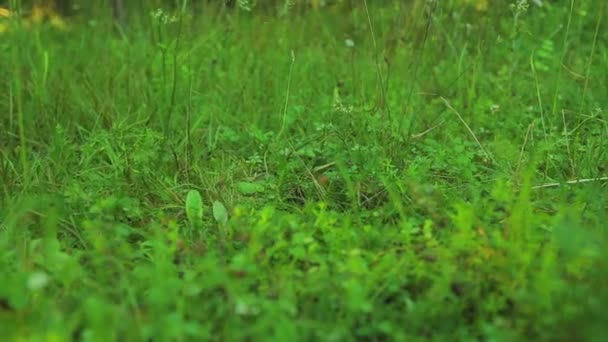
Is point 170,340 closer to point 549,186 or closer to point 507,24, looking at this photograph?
point 549,186

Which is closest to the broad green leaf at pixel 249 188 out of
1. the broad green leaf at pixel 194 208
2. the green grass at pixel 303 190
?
the green grass at pixel 303 190

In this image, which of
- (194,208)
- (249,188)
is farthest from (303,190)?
(194,208)

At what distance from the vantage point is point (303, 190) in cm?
209

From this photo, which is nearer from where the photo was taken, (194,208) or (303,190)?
(194,208)

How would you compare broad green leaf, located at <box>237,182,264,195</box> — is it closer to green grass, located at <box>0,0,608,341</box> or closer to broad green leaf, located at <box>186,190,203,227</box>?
green grass, located at <box>0,0,608,341</box>

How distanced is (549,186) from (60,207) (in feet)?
4.74

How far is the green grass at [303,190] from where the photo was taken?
1.34 metres

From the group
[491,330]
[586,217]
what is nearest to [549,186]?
[586,217]

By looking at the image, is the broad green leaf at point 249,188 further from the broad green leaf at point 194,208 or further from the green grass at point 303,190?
the broad green leaf at point 194,208

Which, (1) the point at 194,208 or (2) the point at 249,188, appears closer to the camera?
(1) the point at 194,208

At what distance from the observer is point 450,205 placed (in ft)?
5.80

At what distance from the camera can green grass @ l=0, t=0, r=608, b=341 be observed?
4.40 ft

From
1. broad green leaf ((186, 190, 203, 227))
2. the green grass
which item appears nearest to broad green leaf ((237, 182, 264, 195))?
the green grass

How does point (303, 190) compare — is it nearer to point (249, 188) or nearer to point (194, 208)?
point (249, 188)
